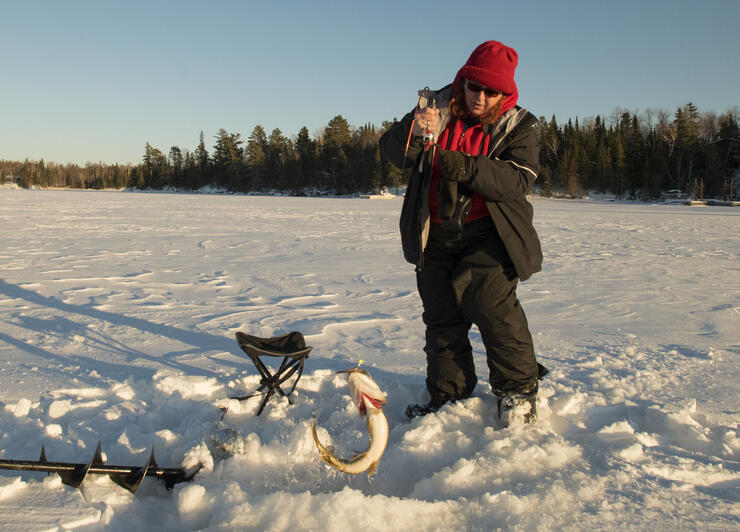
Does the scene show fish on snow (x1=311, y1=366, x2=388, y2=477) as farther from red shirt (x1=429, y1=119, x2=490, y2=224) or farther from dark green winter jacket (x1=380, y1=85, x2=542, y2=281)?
red shirt (x1=429, y1=119, x2=490, y2=224)

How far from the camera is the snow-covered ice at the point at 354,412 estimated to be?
62.6 inches

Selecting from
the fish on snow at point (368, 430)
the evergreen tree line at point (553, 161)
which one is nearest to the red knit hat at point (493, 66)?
the fish on snow at point (368, 430)

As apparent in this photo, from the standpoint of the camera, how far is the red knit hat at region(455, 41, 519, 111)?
76.0 inches

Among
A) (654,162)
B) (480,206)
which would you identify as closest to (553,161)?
(654,162)

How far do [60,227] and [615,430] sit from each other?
44.1ft

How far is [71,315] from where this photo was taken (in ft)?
13.4

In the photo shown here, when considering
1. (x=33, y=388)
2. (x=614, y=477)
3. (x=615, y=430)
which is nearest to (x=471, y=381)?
(x=615, y=430)

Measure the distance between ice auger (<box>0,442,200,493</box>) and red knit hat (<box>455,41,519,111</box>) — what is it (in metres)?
1.88

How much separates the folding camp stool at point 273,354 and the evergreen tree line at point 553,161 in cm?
3588

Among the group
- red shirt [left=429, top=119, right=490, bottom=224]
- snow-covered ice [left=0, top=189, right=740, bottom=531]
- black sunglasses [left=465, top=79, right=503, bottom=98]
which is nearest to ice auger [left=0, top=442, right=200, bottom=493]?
snow-covered ice [left=0, top=189, right=740, bottom=531]

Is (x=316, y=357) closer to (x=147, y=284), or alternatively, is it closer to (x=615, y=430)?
(x=615, y=430)

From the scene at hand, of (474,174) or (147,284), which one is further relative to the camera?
(147,284)

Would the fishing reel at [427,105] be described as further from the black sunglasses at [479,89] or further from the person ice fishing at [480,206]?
the black sunglasses at [479,89]

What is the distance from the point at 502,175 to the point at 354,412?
1284 millimetres
